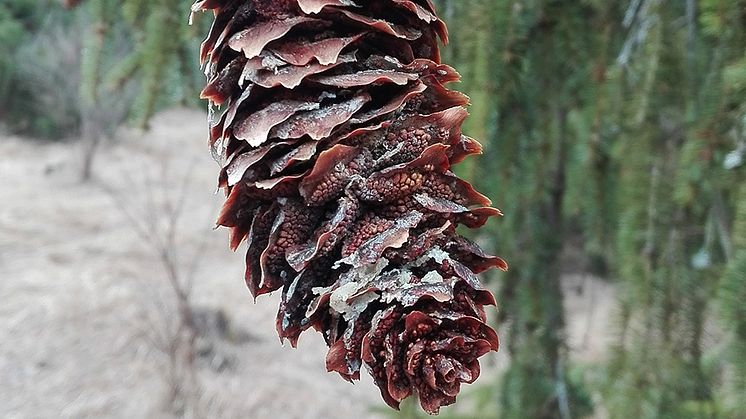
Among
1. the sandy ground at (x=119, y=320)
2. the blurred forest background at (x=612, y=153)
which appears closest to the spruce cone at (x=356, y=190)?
the blurred forest background at (x=612, y=153)

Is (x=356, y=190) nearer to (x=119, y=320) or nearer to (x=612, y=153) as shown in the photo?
(x=612, y=153)

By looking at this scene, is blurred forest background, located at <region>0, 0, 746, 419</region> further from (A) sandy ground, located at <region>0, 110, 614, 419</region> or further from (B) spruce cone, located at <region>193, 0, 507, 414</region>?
(B) spruce cone, located at <region>193, 0, 507, 414</region>

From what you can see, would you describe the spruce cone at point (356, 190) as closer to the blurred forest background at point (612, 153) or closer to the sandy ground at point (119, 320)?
the blurred forest background at point (612, 153)

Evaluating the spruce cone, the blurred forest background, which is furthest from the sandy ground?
the spruce cone

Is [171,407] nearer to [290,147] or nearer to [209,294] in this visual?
[209,294]

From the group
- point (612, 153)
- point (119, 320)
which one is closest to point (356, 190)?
point (612, 153)

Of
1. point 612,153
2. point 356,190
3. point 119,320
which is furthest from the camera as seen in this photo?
point 119,320
